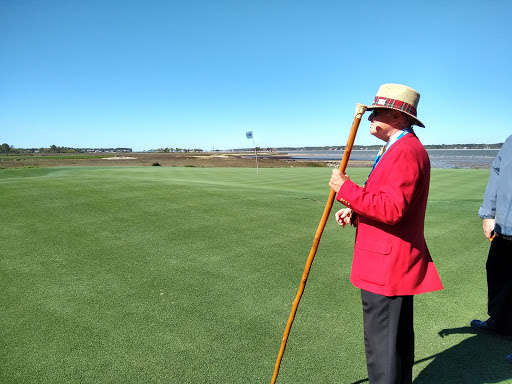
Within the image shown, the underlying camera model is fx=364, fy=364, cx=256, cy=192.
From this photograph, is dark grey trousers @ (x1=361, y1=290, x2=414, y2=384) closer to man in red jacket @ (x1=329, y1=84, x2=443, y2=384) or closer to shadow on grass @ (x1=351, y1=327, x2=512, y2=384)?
man in red jacket @ (x1=329, y1=84, x2=443, y2=384)

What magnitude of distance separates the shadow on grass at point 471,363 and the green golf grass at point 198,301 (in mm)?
→ 12

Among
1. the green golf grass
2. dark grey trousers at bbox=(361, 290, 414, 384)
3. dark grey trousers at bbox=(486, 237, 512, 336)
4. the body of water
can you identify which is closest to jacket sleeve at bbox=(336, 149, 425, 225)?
dark grey trousers at bbox=(361, 290, 414, 384)

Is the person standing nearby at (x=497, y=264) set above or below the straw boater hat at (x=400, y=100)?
below

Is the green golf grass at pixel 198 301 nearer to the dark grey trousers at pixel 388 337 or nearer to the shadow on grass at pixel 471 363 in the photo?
the shadow on grass at pixel 471 363

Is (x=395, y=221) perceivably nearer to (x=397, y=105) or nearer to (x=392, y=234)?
(x=392, y=234)

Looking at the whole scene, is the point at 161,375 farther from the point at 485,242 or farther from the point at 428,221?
the point at 428,221

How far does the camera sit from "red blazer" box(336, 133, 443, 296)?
2.21m

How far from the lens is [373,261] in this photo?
2369mm

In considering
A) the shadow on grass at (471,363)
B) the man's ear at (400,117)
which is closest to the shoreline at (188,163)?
the shadow on grass at (471,363)

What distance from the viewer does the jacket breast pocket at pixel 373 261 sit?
2.32 metres

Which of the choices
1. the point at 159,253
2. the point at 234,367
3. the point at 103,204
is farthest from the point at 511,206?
the point at 103,204

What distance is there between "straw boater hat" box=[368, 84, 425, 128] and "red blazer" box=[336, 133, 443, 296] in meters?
0.17

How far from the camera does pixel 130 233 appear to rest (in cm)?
638

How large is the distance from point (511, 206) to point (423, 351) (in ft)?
4.92
